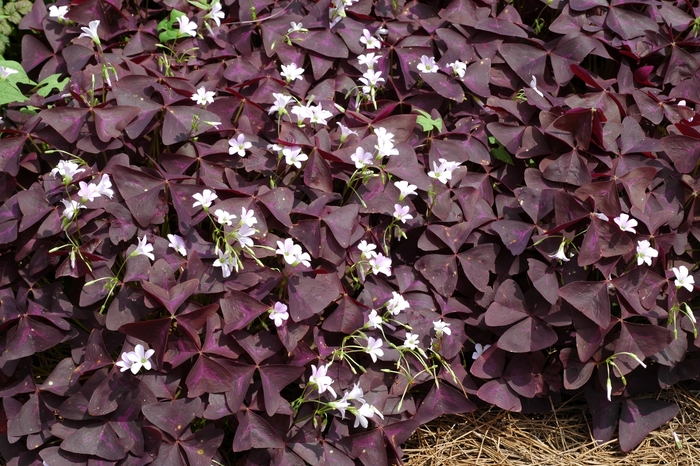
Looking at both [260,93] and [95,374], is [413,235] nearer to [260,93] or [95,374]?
[260,93]

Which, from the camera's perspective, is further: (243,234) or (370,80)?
(370,80)

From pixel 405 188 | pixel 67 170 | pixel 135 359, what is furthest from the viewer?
pixel 405 188

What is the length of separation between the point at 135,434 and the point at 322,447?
1.52 ft

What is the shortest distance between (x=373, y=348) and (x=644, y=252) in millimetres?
741

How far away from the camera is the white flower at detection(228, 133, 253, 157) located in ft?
6.29

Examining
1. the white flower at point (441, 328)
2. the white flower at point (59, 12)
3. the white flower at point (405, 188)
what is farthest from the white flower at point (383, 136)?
the white flower at point (59, 12)

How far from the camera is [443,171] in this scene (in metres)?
1.96

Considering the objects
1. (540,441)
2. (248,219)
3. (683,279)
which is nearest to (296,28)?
(248,219)

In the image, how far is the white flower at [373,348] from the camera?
1794 millimetres

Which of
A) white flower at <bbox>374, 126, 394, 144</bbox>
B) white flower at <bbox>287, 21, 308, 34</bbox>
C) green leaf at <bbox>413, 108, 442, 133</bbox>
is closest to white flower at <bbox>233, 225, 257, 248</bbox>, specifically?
white flower at <bbox>374, 126, 394, 144</bbox>

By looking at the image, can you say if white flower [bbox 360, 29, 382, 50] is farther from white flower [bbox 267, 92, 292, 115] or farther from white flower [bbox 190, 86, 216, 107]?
white flower [bbox 190, 86, 216, 107]

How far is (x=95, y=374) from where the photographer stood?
1.75 metres

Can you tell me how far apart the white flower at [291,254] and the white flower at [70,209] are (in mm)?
502

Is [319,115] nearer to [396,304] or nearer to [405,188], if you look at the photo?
[405,188]
